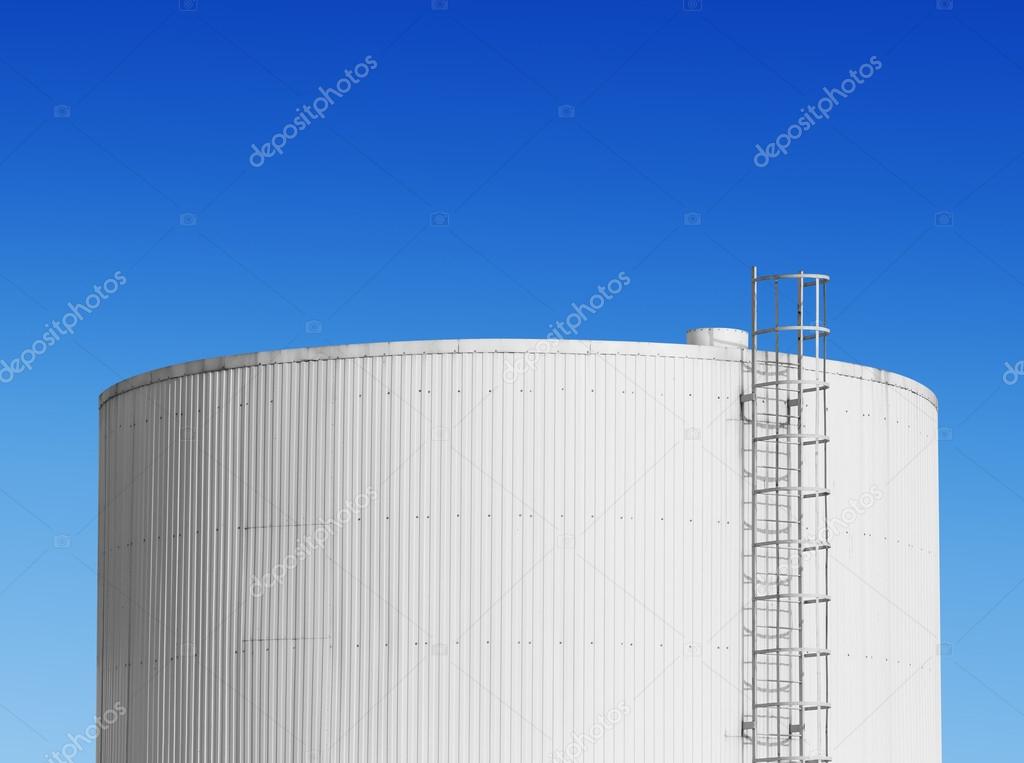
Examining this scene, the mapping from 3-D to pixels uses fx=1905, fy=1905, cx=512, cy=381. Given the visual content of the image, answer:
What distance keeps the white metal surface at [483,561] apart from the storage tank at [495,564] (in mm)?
47

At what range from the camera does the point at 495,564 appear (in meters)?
39.3

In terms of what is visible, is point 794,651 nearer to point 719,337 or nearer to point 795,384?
point 795,384

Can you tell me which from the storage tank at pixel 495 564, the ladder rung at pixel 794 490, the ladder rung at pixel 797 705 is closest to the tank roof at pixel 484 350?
the storage tank at pixel 495 564

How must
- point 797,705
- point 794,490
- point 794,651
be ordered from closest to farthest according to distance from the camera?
point 797,705, point 794,651, point 794,490

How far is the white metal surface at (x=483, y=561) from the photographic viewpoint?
39.1 m

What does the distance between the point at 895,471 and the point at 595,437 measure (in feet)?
26.8

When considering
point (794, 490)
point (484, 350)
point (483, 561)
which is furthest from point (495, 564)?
point (794, 490)

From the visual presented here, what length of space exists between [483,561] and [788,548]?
21.5 ft

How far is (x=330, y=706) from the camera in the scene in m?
39.8

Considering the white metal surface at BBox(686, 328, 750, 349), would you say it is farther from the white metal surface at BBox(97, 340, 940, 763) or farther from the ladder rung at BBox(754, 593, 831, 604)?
the ladder rung at BBox(754, 593, 831, 604)

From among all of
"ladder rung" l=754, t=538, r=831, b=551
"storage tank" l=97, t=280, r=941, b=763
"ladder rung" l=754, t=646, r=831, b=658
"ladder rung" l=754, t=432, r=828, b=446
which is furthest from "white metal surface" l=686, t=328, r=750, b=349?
"ladder rung" l=754, t=646, r=831, b=658

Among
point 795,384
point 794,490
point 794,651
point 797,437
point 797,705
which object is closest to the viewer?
point 797,705

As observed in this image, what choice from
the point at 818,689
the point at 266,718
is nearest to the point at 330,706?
the point at 266,718

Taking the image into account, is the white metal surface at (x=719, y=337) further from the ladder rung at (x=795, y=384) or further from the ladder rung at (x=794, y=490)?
the ladder rung at (x=794, y=490)
